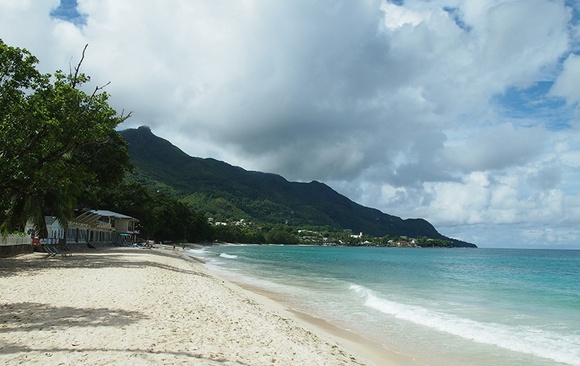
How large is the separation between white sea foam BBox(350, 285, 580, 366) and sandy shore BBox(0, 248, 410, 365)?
449 centimetres

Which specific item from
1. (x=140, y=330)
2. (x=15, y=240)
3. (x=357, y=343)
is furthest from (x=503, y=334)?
(x=15, y=240)

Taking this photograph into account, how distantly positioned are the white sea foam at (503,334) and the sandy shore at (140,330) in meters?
4.49

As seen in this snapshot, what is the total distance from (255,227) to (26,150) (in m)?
180

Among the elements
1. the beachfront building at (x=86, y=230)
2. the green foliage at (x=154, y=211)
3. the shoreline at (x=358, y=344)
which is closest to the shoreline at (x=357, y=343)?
the shoreline at (x=358, y=344)

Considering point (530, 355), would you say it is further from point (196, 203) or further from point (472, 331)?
point (196, 203)

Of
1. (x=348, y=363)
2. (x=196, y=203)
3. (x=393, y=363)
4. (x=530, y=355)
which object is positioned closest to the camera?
(x=348, y=363)

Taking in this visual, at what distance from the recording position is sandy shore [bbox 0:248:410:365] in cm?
664

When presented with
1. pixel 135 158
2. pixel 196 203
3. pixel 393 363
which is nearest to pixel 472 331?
pixel 393 363

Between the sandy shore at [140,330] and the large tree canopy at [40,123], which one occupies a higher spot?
the large tree canopy at [40,123]

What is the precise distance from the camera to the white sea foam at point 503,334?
37.7ft

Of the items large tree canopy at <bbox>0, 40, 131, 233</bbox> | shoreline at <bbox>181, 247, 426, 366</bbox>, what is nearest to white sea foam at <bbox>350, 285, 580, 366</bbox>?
shoreline at <bbox>181, 247, 426, 366</bbox>

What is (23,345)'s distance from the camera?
6762mm

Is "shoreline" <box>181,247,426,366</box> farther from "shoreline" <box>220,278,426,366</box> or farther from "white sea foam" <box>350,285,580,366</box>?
"white sea foam" <box>350,285,580,366</box>

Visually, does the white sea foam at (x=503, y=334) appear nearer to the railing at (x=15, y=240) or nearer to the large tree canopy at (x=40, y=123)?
the large tree canopy at (x=40, y=123)
